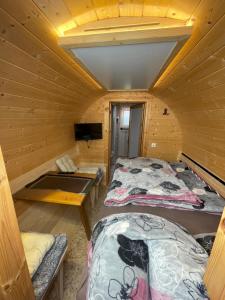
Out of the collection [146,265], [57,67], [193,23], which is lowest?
[146,265]

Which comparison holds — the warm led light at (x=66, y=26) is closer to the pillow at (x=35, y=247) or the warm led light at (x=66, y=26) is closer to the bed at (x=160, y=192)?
the bed at (x=160, y=192)

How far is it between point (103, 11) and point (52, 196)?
2.07 m

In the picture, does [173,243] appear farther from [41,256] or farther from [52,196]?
[52,196]

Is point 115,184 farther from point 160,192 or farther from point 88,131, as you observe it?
point 88,131

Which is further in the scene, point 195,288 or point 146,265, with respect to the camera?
point 146,265

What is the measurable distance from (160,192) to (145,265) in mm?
917

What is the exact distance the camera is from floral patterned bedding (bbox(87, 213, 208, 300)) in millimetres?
634

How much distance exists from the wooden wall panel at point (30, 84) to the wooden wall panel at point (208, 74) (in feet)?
3.38

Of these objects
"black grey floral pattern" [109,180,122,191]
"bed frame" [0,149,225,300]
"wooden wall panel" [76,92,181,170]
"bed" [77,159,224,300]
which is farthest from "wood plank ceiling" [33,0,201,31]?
"wooden wall panel" [76,92,181,170]

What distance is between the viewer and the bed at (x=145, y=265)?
635mm

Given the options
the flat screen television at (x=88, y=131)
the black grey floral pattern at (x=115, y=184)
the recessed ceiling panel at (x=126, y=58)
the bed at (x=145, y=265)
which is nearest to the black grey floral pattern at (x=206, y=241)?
the bed at (x=145, y=265)

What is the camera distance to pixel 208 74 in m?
1.30

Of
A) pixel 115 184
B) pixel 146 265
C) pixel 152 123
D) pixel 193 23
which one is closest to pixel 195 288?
pixel 146 265

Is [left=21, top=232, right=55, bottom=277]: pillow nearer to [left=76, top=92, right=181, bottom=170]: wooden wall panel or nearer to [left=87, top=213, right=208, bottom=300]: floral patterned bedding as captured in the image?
[left=87, top=213, right=208, bottom=300]: floral patterned bedding
